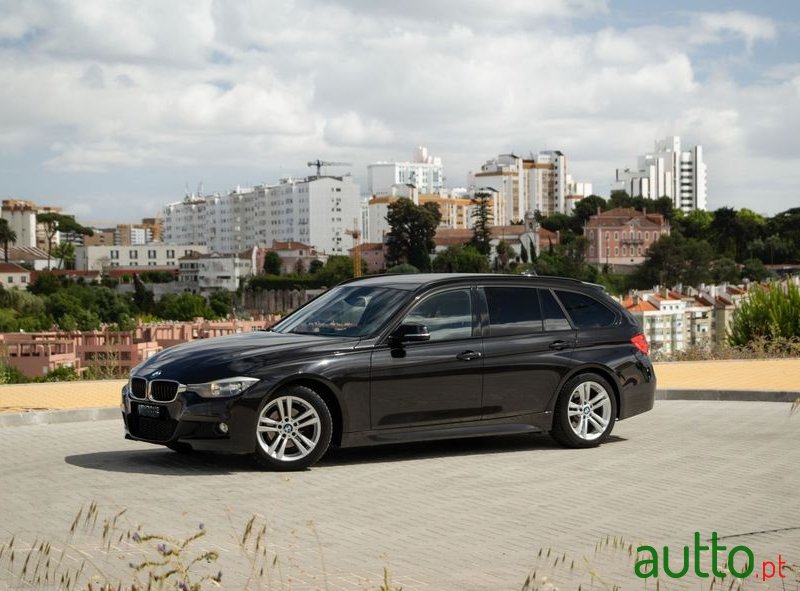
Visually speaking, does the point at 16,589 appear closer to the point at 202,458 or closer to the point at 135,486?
the point at 135,486

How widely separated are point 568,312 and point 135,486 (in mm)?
4246

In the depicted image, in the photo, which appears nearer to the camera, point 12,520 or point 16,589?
point 16,589

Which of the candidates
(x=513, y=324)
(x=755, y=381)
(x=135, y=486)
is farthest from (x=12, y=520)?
(x=755, y=381)

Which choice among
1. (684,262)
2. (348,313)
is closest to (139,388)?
(348,313)

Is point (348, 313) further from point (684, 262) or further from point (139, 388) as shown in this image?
point (684, 262)

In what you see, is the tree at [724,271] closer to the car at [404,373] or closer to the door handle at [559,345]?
the car at [404,373]

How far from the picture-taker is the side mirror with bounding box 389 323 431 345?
10.2 metres

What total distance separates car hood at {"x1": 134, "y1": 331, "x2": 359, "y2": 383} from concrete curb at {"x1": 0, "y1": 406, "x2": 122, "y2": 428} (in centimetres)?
379

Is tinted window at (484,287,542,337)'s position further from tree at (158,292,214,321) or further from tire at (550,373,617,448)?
tree at (158,292,214,321)

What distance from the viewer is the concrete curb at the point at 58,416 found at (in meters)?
13.4

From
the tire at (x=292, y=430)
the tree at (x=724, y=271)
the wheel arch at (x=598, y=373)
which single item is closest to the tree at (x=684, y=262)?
the tree at (x=724, y=271)

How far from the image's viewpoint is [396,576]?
247 inches

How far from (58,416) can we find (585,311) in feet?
19.3

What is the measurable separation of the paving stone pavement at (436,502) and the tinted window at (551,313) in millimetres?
1095
